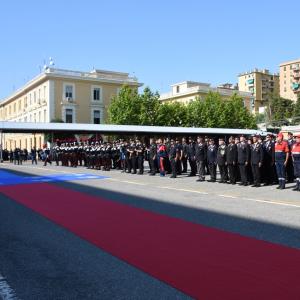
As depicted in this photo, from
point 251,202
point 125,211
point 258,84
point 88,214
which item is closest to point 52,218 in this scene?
point 88,214

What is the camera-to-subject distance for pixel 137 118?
221ft

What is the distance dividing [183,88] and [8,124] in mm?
79922

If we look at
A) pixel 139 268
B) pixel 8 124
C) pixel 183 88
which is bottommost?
pixel 139 268

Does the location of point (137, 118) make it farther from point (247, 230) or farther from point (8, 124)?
point (247, 230)

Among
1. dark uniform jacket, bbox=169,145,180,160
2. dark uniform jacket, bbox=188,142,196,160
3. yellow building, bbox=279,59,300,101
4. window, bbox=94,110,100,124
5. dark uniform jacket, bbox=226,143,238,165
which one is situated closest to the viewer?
dark uniform jacket, bbox=226,143,238,165

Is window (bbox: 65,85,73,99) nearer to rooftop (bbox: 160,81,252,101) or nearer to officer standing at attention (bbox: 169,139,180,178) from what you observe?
rooftop (bbox: 160,81,252,101)

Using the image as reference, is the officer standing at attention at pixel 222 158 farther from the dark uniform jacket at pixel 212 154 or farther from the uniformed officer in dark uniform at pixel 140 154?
the uniformed officer in dark uniform at pixel 140 154

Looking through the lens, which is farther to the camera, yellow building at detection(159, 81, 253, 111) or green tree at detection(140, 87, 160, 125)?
yellow building at detection(159, 81, 253, 111)

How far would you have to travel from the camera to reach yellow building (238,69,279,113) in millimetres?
164125

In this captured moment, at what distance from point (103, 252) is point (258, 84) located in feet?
543

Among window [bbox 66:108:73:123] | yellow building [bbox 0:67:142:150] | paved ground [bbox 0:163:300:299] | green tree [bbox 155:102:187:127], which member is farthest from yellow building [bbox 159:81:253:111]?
paved ground [bbox 0:163:300:299]

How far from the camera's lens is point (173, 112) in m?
72.8

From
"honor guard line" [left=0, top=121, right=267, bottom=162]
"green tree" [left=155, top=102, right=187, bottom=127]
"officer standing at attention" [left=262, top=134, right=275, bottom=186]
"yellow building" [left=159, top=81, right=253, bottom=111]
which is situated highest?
"yellow building" [left=159, top=81, right=253, bottom=111]

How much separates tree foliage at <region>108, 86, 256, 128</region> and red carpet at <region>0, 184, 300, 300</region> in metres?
56.1
